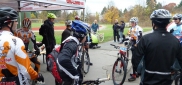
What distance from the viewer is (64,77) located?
2537 millimetres

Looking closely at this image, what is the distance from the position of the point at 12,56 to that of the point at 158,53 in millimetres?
1788

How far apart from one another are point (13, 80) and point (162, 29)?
6.51 feet

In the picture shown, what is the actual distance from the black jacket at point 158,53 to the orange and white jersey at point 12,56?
1.45 metres

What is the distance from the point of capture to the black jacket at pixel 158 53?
2.82m

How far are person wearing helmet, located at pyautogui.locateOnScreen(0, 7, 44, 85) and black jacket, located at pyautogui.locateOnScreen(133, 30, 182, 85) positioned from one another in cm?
144

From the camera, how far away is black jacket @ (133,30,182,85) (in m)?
2.82

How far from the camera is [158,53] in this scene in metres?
2.82

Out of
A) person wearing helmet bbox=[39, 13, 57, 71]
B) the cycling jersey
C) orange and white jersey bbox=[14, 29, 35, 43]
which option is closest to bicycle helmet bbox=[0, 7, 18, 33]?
orange and white jersey bbox=[14, 29, 35, 43]

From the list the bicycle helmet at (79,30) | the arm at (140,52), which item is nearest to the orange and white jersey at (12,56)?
the bicycle helmet at (79,30)

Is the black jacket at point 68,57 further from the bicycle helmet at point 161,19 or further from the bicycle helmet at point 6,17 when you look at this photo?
the bicycle helmet at point 161,19

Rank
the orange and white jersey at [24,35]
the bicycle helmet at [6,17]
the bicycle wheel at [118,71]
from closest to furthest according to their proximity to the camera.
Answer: the bicycle helmet at [6,17] → the orange and white jersey at [24,35] → the bicycle wheel at [118,71]

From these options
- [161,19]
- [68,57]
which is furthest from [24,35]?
[161,19]

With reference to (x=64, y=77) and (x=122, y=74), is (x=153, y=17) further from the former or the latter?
(x=122, y=74)

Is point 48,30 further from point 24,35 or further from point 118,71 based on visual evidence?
point 118,71
